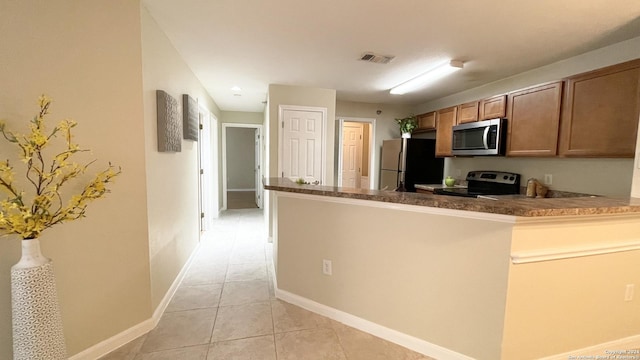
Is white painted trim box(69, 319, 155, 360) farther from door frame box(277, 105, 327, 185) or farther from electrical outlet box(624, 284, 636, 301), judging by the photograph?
electrical outlet box(624, 284, 636, 301)

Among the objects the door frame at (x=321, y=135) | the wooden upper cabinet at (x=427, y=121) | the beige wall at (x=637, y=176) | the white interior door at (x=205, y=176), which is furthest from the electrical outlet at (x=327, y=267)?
the wooden upper cabinet at (x=427, y=121)

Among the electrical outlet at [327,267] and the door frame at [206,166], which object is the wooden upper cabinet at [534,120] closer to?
the electrical outlet at [327,267]

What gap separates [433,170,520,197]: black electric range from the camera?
3381 millimetres

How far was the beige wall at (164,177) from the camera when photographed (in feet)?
6.64

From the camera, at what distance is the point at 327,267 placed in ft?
7.22

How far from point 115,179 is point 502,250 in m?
2.47

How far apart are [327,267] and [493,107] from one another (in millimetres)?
2900

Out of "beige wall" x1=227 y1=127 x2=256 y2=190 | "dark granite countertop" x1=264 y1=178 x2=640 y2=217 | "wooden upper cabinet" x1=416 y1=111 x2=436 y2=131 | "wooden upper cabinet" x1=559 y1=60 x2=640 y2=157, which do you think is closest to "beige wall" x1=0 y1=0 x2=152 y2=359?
"dark granite countertop" x1=264 y1=178 x2=640 y2=217

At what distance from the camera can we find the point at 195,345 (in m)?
1.87

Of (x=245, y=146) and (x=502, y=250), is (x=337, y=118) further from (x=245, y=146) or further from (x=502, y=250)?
(x=245, y=146)

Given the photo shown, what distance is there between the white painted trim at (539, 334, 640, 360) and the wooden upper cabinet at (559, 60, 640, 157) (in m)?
1.38

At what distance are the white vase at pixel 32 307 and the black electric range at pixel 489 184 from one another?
3934 millimetres

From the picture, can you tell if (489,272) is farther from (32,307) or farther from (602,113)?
(32,307)

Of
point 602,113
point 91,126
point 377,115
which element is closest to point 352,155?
point 377,115
